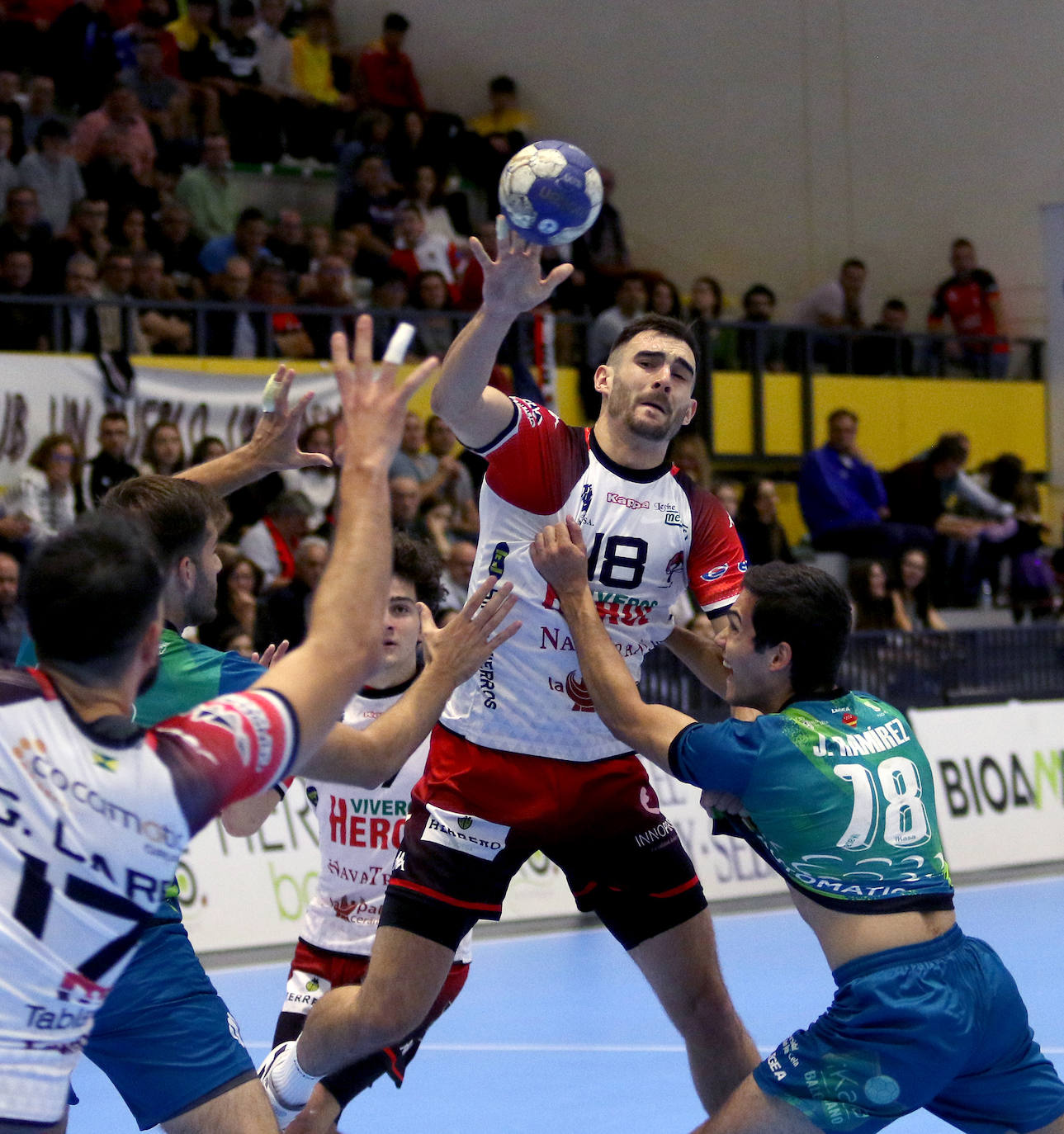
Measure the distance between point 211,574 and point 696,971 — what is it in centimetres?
169

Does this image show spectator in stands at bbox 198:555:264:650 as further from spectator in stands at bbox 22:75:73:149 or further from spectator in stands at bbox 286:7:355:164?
spectator in stands at bbox 286:7:355:164

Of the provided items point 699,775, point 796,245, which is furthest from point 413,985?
point 796,245

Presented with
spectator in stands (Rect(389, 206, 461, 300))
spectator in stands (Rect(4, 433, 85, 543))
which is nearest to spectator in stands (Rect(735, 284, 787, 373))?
spectator in stands (Rect(389, 206, 461, 300))

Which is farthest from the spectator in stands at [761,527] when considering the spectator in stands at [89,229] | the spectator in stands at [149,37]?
the spectator in stands at [149,37]

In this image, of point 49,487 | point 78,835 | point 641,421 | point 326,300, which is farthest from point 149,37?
point 78,835

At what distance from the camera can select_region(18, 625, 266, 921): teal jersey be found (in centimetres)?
357

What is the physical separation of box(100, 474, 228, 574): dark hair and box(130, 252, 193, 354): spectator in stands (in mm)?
7899

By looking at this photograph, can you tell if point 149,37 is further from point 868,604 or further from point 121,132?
point 868,604

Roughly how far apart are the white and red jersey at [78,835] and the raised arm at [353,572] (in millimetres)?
76

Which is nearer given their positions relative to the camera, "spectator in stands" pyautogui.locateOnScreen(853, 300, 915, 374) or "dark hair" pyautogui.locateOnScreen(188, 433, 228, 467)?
"dark hair" pyautogui.locateOnScreen(188, 433, 228, 467)

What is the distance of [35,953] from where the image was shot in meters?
2.50

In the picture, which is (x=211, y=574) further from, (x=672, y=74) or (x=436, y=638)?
(x=672, y=74)

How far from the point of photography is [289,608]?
9.31 meters

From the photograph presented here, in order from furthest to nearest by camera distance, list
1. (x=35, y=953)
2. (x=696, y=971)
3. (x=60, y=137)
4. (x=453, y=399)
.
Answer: (x=60, y=137)
(x=696, y=971)
(x=453, y=399)
(x=35, y=953)
